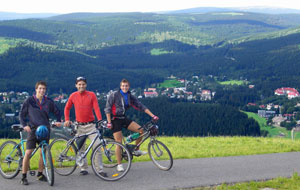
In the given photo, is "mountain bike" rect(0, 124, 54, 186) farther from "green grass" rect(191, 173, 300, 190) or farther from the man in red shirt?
"green grass" rect(191, 173, 300, 190)

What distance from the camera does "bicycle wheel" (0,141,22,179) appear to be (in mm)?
10998

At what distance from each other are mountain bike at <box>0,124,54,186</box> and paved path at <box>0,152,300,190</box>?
228 mm

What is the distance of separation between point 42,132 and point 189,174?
4067 mm

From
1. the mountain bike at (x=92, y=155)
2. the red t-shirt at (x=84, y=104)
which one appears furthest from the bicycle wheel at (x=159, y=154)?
the red t-shirt at (x=84, y=104)

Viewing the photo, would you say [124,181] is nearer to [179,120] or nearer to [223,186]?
[223,186]

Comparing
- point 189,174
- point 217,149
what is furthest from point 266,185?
point 217,149

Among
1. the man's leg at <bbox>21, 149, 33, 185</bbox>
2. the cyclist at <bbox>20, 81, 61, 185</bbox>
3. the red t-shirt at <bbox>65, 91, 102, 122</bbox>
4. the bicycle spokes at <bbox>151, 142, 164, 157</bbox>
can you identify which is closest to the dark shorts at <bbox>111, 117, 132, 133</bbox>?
the red t-shirt at <bbox>65, 91, 102, 122</bbox>

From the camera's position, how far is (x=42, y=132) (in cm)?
1045

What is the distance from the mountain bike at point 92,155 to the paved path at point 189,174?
0.70 feet

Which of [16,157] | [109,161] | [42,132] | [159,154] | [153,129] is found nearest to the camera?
[42,132]

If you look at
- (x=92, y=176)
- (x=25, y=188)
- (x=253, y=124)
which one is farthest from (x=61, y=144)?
(x=253, y=124)

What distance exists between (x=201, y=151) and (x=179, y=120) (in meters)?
110

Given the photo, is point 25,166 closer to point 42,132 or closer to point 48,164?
point 48,164

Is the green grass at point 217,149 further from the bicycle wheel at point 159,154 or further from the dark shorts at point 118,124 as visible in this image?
the dark shorts at point 118,124
